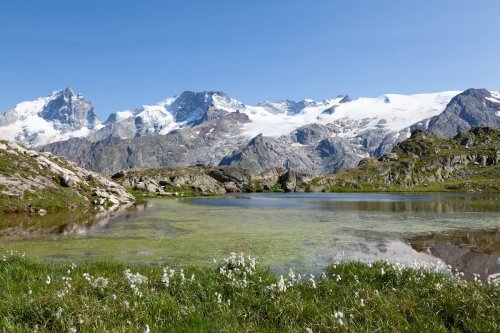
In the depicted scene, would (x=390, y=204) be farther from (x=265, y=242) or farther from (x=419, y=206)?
(x=265, y=242)

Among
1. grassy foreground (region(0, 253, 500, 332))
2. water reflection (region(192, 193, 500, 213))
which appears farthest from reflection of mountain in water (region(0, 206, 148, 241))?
water reflection (region(192, 193, 500, 213))

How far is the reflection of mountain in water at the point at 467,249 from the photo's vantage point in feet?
92.9

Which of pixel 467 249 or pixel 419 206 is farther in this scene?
pixel 419 206

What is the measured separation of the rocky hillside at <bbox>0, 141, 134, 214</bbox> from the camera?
68.4 metres

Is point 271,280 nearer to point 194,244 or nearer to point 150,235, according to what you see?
point 194,244

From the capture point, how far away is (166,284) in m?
16.8

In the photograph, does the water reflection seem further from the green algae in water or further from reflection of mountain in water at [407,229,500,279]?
reflection of mountain in water at [407,229,500,279]

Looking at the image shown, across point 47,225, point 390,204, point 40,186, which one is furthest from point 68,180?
point 390,204

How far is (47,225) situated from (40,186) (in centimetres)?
2616

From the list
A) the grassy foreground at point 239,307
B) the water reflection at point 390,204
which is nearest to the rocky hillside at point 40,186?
the water reflection at point 390,204

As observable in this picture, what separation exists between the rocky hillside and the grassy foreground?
56683 mm

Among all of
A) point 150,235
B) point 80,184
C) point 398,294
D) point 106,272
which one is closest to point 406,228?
point 150,235

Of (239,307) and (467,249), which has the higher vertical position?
(239,307)

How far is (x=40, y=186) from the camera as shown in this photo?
75500 millimetres
